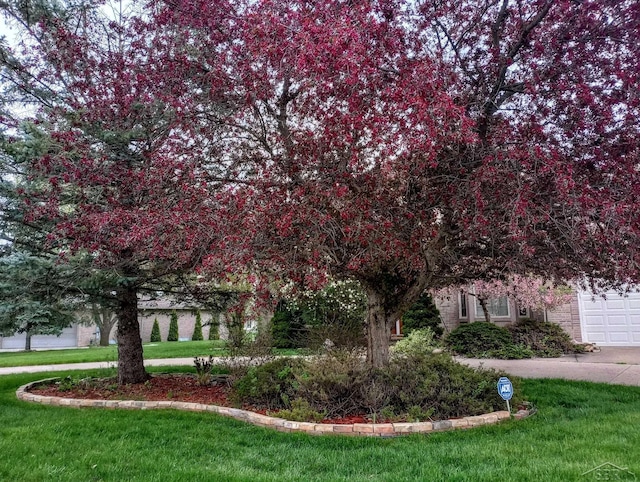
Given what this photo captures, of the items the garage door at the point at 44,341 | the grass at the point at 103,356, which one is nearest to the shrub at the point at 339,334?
the grass at the point at 103,356

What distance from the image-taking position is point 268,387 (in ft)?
19.9

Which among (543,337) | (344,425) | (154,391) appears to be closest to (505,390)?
(344,425)

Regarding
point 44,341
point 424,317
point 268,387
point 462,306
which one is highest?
point 462,306

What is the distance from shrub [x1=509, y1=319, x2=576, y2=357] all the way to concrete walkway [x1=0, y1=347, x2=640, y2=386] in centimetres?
42

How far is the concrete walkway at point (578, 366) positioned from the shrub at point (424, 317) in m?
2.08

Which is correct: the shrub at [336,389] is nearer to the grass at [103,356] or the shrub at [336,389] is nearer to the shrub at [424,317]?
the grass at [103,356]

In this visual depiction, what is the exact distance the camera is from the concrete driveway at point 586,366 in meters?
8.14

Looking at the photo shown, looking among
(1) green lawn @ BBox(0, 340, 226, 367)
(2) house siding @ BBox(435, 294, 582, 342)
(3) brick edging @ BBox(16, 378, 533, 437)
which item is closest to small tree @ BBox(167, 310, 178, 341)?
(1) green lawn @ BBox(0, 340, 226, 367)

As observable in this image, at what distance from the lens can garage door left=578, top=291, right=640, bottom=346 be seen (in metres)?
12.6

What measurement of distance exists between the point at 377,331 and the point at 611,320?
9586mm

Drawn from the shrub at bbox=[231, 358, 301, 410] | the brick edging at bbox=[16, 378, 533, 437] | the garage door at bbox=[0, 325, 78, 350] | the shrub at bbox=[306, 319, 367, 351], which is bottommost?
the garage door at bbox=[0, 325, 78, 350]

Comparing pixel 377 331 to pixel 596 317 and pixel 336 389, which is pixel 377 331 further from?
pixel 596 317

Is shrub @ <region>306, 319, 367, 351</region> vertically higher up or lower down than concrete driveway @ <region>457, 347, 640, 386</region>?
higher up

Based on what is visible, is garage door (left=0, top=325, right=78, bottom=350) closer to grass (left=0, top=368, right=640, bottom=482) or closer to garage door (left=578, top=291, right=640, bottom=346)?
grass (left=0, top=368, right=640, bottom=482)
